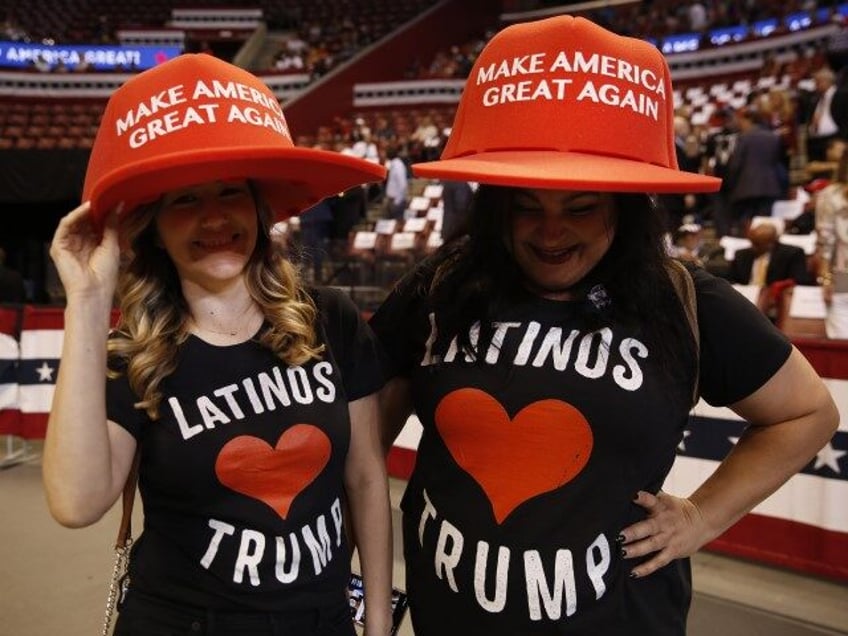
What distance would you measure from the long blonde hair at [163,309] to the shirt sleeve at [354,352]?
0.04m

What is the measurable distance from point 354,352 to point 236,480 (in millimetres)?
318

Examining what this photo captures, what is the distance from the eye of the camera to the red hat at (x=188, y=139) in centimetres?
118

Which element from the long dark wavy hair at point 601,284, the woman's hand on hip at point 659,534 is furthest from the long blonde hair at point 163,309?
the woman's hand on hip at point 659,534

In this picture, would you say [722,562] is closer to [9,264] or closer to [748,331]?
[748,331]

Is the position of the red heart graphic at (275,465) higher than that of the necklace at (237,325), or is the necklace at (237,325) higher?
the necklace at (237,325)

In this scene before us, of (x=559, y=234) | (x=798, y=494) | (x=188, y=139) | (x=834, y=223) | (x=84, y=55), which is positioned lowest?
(x=798, y=494)

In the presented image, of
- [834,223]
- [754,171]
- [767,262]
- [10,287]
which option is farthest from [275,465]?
[10,287]

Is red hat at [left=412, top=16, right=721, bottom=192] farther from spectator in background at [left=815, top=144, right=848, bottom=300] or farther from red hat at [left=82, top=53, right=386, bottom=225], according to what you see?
spectator in background at [left=815, top=144, right=848, bottom=300]

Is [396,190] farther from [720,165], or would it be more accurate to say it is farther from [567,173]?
[567,173]

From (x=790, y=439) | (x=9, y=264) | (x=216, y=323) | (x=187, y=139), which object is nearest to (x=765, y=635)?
(x=790, y=439)

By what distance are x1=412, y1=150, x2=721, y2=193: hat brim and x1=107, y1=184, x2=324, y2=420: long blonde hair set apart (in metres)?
0.39

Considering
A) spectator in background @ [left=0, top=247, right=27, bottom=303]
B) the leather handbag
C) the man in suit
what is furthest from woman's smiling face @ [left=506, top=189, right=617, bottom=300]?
spectator in background @ [left=0, top=247, right=27, bottom=303]

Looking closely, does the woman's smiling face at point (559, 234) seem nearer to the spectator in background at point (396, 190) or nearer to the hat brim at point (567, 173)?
the hat brim at point (567, 173)

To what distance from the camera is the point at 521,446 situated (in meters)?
1.18
